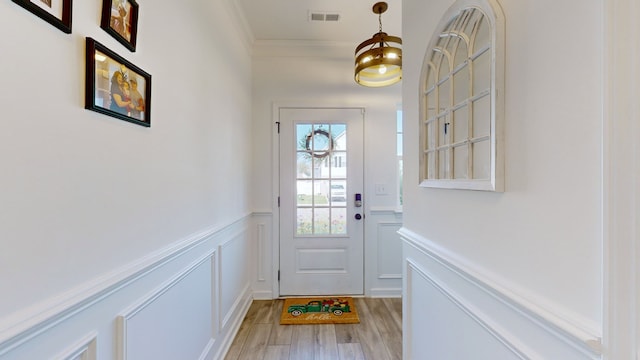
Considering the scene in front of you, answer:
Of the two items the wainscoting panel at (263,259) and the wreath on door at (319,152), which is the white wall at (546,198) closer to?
the wreath on door at (319,152)

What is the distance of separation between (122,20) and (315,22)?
1.98 m

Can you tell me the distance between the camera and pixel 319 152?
305 cm

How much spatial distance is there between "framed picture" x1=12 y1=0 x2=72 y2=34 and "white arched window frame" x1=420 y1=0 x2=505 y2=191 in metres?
1.19

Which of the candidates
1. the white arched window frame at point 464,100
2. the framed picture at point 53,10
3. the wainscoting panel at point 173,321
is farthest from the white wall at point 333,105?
the framed picture at point 53,10

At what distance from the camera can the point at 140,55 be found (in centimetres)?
110

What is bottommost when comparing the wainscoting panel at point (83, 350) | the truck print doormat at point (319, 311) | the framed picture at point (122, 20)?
the truck print doormat at point (319, 311)

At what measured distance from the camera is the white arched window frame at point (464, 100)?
848 mm

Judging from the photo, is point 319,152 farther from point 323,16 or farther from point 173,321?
point 173,321

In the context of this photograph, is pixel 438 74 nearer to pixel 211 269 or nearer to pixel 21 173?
pixel 21 173

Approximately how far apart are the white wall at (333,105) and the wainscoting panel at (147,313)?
891 mm

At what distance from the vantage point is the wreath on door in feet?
10.0

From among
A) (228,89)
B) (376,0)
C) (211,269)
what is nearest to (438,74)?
(376,0)

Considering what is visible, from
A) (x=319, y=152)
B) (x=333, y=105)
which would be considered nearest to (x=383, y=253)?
(x=319, y=152)

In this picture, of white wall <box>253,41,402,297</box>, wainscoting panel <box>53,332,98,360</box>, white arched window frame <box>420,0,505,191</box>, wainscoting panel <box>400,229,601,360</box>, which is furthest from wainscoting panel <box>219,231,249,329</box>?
white arched window frame <box>420,0,505,191</box>
